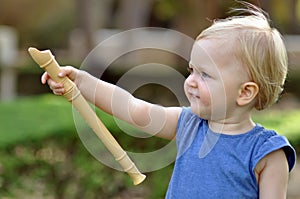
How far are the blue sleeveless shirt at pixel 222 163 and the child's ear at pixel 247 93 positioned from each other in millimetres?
97

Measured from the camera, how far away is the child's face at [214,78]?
2.60 m

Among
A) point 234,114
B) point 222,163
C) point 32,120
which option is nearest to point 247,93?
point 234,114

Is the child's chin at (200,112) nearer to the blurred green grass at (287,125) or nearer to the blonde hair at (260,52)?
the blonde hair at (260,52)

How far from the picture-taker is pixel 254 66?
2578 mm

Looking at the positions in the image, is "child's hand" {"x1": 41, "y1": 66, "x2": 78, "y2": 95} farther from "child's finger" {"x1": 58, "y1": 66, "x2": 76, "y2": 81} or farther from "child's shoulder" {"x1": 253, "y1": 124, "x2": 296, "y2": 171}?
"child's shoulder" {"x1": 253, "y1": 124, "x2": 296, "y2": 171}

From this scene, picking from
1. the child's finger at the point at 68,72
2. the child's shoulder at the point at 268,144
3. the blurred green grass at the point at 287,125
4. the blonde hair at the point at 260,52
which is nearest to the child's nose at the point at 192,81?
the blonde hair at the point at 260,52

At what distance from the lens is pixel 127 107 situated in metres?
2.82

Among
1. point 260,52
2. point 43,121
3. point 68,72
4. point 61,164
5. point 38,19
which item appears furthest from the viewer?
point 38,19

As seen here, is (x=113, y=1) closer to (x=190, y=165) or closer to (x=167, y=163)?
(x=167, y=163)

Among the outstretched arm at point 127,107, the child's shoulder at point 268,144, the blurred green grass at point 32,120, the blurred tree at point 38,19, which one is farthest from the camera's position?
the blurred tree at point 38,19

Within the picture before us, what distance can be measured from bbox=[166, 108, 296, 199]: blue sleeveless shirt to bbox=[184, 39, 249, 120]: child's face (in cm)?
9

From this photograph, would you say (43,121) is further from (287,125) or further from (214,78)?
(214,78)

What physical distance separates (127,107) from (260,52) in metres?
0.50

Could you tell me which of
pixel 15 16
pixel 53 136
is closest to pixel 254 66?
pixel 53 136
